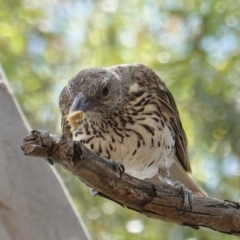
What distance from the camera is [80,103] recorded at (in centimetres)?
268

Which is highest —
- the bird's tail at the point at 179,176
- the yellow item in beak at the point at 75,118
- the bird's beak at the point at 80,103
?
the bird's beak at the point at 80,103

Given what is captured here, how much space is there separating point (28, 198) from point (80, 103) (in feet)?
1.39

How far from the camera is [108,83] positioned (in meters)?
2.85

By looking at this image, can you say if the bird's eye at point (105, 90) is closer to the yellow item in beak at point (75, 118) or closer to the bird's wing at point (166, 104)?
the yellow item in beak at point (75, 118)

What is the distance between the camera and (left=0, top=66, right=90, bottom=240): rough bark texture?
2625 millimetres

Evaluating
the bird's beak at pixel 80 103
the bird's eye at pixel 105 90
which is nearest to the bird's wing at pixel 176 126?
the bird's eye at pixel 105 90

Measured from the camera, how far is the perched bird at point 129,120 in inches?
110

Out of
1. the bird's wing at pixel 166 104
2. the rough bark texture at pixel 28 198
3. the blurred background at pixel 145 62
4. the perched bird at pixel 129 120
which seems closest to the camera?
the rough bark texture at pixel 28 198

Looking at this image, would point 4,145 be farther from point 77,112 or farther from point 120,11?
point 120,11

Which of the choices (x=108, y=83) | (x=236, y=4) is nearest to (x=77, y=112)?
(x=108, y=83)

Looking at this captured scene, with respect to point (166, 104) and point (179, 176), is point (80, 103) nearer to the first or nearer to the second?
point (166, 104)

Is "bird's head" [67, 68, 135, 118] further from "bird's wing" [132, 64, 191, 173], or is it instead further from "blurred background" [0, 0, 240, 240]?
"blurred background" [0, 0, 240, 240]

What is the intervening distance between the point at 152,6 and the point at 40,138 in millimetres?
3343

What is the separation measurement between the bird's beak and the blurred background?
5.38ft
